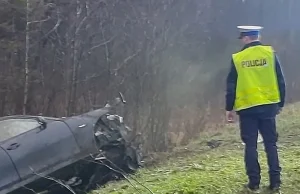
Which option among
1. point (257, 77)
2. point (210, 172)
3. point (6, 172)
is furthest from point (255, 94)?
point (6, 172)

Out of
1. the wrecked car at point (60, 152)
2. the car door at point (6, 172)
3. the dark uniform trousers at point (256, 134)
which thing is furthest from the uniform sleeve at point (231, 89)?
the car door at point (6, 172)

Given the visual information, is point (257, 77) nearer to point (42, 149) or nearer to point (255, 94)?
point (255, 94)

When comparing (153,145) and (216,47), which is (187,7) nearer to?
(153,145)

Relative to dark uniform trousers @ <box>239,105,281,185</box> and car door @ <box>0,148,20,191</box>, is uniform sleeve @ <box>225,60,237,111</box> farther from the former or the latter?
car door @ <box>0,148,20,191</box>

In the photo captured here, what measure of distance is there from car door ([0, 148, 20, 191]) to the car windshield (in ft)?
1.86

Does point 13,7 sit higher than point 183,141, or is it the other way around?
point 13,7

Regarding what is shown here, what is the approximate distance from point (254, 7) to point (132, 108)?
19988mm

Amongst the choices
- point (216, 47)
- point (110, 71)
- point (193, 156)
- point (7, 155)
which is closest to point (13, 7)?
point (110, 71)

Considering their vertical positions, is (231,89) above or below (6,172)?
above

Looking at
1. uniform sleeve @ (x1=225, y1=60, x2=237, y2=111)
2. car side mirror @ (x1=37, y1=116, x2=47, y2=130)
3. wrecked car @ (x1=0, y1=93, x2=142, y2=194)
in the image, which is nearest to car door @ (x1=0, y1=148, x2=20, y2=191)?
wrecked car @ (x1=0, y1=93, x2=142, y2=194)

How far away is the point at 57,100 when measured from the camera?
15.0 m

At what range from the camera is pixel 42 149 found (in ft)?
21.6

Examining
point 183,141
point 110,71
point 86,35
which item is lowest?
point 183,141

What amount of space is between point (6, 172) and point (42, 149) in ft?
1.80
